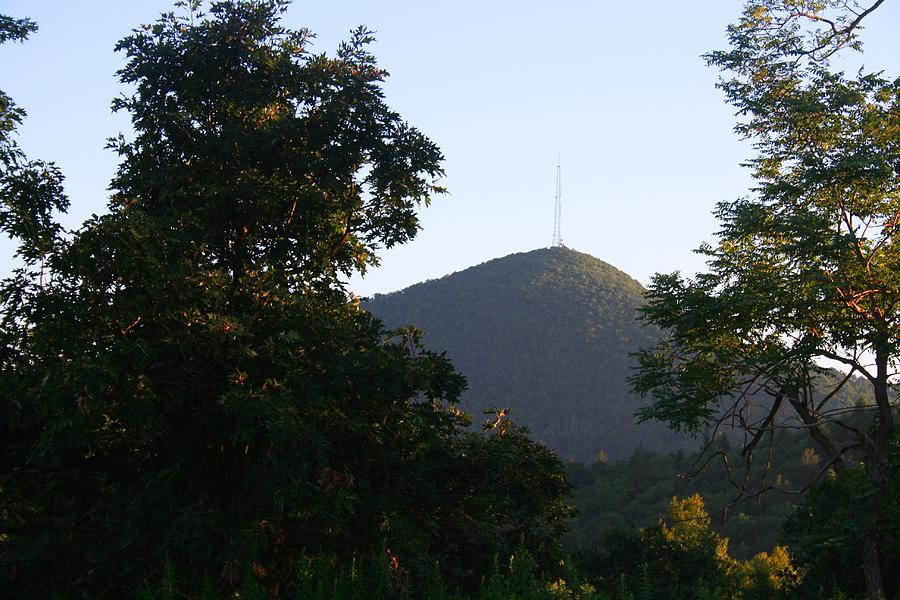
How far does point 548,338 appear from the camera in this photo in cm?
15638

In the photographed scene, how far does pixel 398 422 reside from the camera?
575 inches

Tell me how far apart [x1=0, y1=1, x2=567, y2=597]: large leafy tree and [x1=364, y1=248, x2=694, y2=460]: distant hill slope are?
107 metres

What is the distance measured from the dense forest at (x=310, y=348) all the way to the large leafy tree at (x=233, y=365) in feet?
0.18

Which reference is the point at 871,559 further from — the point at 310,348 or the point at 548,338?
the point at 548,338

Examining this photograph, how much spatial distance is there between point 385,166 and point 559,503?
7392mm

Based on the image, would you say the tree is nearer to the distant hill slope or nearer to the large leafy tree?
the large leafy tree

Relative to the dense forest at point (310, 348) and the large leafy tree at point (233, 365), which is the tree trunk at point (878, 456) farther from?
the large leafy tree at point (233, 365)

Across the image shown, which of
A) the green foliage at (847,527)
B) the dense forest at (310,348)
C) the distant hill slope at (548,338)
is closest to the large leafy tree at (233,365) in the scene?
the dense forest at (310,348)

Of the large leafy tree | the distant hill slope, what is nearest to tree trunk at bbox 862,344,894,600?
the large leafy tree

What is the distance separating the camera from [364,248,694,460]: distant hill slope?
440 ft

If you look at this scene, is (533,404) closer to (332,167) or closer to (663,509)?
(663,509)

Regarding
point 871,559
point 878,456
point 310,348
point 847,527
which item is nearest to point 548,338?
point 878,456

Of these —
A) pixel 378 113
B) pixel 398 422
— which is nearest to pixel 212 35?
pixel 378 113

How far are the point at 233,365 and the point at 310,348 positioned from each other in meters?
1.31
